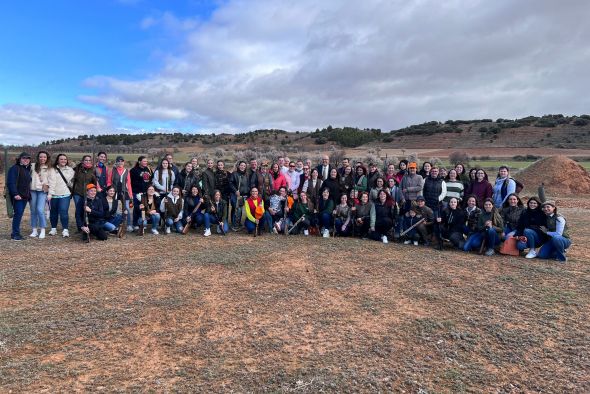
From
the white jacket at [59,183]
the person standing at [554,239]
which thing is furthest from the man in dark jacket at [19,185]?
the person standing at [554,239]

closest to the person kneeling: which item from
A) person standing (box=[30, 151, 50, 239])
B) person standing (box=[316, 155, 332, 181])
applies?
person standing (box=[316, 155, 332, 181])

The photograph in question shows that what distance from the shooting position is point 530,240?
22.8 ft

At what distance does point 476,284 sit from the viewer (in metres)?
5.53

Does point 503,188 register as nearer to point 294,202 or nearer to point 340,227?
point 340,227

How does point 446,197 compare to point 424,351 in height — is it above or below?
above

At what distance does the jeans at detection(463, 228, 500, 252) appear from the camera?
712cm

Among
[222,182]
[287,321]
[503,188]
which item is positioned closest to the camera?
[287,321]

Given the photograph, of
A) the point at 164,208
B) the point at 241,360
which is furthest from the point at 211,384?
the point at 164,208

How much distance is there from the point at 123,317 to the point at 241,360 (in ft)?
5.25

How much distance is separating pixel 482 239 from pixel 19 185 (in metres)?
8.74

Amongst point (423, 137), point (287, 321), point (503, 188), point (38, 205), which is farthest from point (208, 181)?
point (423, 137)

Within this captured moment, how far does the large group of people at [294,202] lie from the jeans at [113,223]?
0.02 metres

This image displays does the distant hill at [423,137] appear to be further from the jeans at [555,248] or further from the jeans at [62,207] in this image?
the jeans at [555,248]

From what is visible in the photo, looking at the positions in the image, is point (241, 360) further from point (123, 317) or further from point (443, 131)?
point (443, 131)
